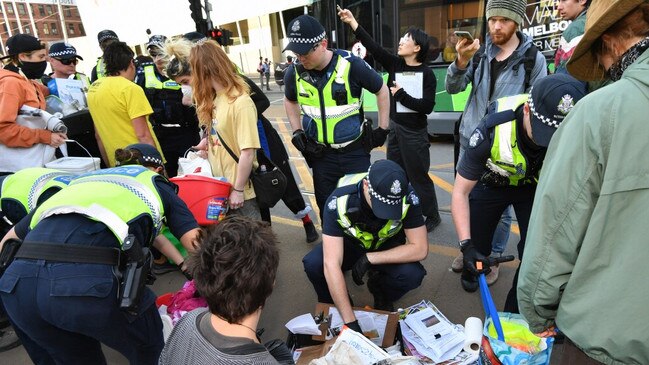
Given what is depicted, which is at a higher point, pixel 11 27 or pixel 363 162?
pixel 11 27

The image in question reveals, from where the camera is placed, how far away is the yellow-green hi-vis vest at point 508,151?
1989 mm

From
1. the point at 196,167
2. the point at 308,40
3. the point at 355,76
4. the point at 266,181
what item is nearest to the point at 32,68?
the point at 196,167

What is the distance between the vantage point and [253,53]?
93.5ft

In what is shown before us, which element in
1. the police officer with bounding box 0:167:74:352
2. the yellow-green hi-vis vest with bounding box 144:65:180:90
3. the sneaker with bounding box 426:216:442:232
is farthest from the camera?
the sneaker with bounding box 426:216:442:232

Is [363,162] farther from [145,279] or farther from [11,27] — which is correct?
[11,27]

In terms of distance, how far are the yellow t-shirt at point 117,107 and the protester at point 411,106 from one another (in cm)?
174

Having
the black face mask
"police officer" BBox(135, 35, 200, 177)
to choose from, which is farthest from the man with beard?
the black face mask

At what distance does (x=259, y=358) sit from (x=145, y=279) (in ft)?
2.26

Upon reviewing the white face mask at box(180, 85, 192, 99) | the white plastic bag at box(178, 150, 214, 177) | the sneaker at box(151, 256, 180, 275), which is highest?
the white face mask at box(180, 85, 192, 99)

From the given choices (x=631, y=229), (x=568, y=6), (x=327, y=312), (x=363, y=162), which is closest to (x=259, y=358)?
(x=631, y=229)

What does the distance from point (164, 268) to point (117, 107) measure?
1.36 metres

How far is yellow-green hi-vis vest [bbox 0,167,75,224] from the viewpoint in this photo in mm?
1853

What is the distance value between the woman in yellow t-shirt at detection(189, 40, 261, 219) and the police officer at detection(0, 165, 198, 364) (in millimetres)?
890

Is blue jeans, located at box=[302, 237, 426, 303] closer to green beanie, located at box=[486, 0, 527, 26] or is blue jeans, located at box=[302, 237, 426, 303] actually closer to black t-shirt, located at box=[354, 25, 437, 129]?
black t-shirt, located at box=[354, 25, 437, 129]
